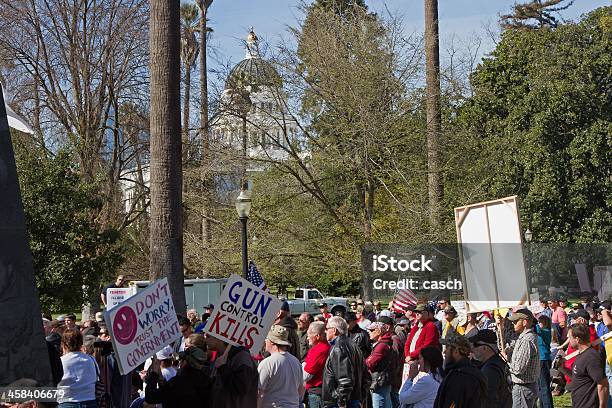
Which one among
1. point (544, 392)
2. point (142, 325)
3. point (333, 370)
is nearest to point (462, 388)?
point (142, 325)

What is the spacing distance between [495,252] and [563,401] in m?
5.95

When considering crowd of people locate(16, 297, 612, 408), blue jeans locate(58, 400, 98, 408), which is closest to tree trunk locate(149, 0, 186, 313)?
crowd of people locate(16, 297, 612, 408)

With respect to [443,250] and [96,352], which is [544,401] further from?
Result: [443,250]

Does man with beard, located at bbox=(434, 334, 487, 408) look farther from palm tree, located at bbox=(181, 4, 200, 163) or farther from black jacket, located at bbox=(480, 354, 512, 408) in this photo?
palm tree, located at bbox=(181, 4, 200, 163)

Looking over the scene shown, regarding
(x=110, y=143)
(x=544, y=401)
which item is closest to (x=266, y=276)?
(x=110, y=143)

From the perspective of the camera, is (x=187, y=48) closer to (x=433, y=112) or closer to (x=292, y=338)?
(x=433, y=112)

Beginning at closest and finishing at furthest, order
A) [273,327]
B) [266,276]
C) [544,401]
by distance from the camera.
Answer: [273,327], [544,401], [266,276]

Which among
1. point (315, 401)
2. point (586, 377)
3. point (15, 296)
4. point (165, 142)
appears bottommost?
point (315, 401)

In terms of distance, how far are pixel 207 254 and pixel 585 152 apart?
55.5ft

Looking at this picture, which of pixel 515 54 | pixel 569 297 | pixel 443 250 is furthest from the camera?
pixel 515 54

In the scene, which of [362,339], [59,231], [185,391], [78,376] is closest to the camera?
[185,391]

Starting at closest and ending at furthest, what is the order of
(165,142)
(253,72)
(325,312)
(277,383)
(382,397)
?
(277,383), (382,397), (165,142), (325,312), (253,72)

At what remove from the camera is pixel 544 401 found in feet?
46.4

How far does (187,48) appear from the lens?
1874 inches
